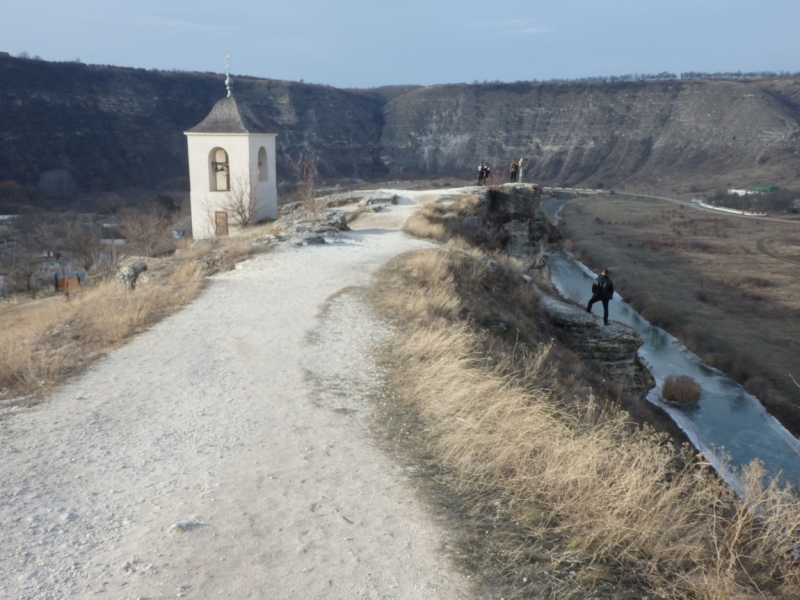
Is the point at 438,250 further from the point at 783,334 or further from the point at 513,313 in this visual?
the point at 783,334

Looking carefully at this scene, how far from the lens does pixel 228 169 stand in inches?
778

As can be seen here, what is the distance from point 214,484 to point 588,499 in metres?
2.55

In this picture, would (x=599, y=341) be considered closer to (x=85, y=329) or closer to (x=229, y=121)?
(x=85, y=329)

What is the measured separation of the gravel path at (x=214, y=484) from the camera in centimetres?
347

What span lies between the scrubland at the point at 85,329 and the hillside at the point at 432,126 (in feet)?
177

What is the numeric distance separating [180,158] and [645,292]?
5124 cm

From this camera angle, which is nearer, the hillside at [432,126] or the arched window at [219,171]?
the arched window at [219,171]

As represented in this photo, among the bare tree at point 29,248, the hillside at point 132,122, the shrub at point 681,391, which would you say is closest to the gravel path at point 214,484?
the shrub at point 681,391

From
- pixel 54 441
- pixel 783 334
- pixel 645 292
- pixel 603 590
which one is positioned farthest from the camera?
pixel 645 292

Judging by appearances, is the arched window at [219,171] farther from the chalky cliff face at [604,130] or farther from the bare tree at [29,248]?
the chalky cliff face at [604,130]

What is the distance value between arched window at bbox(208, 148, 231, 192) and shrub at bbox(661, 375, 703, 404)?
15.0 meters

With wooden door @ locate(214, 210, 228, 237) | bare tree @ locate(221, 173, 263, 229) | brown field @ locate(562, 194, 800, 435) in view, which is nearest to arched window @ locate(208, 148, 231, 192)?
bare tree @ locate(221, 173, 263, 229)

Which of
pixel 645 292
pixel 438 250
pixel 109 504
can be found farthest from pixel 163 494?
pixel 645 292

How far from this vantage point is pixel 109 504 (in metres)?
4.16
